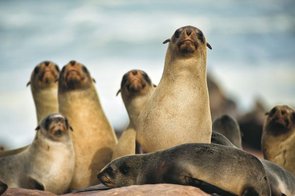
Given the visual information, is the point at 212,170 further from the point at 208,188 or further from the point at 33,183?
the point at 33,183

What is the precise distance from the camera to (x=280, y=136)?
14.9m

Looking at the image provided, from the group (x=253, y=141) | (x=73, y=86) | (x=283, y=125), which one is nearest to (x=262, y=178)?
(x=283, y=125)

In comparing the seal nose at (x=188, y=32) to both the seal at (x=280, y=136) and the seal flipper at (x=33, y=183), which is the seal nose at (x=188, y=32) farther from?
the seal flipper at (x=33, y=183)

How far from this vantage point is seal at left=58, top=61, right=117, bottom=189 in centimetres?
1495

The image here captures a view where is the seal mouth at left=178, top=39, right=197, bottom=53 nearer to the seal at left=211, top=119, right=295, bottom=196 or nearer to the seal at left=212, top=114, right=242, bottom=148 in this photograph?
the seal at left=211, top=119, right=295, bottom=196

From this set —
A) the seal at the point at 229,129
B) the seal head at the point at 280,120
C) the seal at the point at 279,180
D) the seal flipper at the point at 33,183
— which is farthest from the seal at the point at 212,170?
the seal head at the point at 280,120

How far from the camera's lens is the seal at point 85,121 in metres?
14.9

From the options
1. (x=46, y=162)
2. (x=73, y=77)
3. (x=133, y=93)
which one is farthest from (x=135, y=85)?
(x=46, y=162)

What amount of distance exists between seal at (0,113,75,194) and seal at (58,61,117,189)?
61 cm

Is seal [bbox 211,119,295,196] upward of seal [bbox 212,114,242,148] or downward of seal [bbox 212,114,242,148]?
downward

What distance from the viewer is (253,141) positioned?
26.6 meters

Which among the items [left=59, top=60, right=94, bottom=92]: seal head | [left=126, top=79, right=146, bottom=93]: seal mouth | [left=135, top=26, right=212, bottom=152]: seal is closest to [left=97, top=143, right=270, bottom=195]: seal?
[left=135, top=26, right=212, bottom=152]: seal

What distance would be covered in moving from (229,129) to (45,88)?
3.73 m

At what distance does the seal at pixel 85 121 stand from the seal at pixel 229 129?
1.70 m
